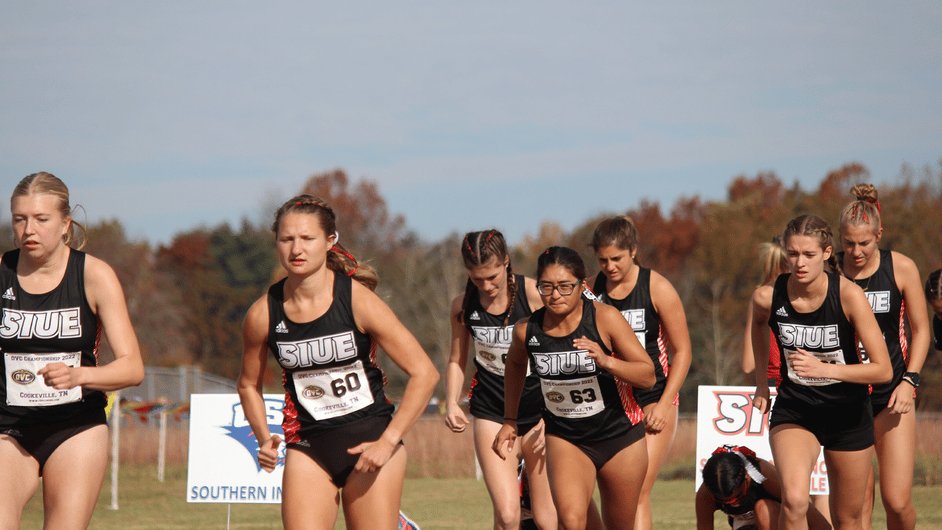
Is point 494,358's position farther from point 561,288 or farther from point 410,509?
point 410,509

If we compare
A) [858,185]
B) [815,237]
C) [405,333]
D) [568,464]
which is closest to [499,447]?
[568,464]

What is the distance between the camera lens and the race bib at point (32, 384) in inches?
170

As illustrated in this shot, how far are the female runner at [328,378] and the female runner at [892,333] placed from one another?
321 centimetres

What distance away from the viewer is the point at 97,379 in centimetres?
416

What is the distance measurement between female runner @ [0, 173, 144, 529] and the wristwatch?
460 cm

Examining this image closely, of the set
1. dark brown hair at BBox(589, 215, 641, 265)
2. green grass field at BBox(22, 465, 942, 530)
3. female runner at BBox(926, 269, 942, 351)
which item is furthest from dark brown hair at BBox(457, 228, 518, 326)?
green grass field at BBox(22, 465, 942, 530)

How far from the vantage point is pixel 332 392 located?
4465 millimetres

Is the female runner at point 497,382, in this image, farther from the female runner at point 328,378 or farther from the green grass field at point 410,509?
the green grass field at point 410,509

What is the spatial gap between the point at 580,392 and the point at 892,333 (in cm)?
243

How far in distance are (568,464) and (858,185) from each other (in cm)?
288

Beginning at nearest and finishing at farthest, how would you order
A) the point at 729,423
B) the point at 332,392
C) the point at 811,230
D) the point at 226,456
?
the point at 332,392, the point at 811,230, the point at 226,456, the point at 729,423

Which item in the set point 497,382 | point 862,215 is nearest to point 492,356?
point 497,382

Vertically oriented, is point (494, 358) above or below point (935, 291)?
below

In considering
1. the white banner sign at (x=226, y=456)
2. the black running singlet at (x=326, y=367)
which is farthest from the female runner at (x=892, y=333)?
the white banner sign at (x=226, y=456)
